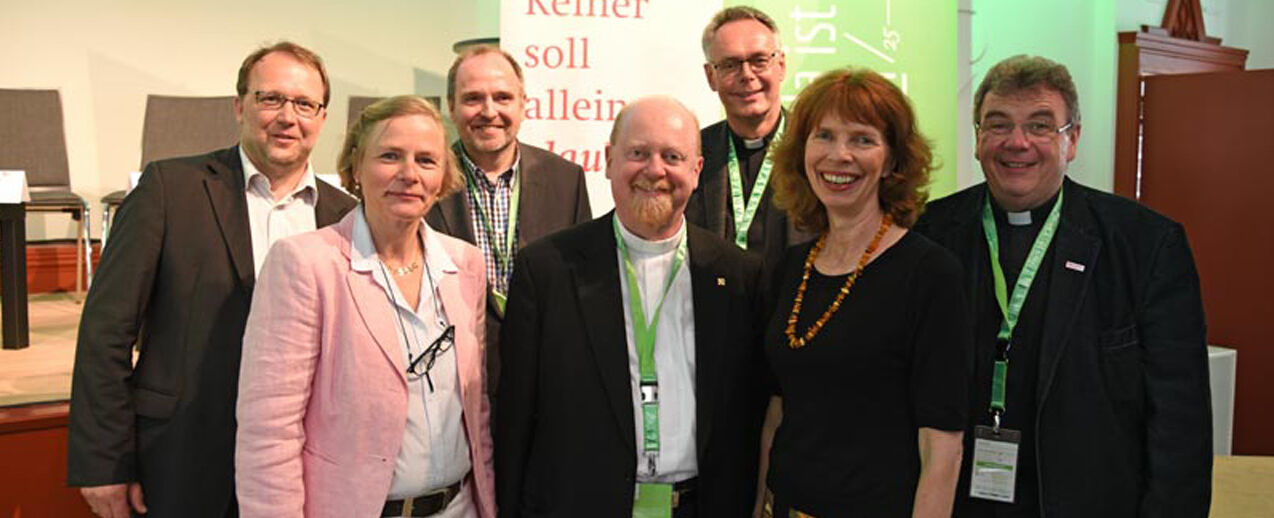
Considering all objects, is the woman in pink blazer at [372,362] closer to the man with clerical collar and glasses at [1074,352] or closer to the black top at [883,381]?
the black top at [883,381]

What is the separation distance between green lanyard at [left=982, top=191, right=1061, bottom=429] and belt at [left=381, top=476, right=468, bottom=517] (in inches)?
45.3

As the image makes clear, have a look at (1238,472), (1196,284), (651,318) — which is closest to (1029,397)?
(1196,284)

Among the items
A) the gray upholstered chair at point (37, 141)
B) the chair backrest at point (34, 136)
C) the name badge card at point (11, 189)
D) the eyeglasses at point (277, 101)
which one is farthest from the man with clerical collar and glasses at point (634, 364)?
the chair backrest at point (34, 136)

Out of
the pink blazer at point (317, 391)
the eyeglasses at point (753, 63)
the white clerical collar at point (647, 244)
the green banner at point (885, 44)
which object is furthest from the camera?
the green banner at point (885, 44)

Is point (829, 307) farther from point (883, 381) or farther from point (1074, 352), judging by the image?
point (1074, 352)

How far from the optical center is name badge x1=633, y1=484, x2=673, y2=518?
82.3 inches

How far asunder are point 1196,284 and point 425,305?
62.8 inches

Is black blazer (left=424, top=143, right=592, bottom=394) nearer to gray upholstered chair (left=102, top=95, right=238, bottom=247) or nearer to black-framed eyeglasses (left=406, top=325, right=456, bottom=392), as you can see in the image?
black-framed eyeglasses (left=406, top=325, right=456, bottom=392)

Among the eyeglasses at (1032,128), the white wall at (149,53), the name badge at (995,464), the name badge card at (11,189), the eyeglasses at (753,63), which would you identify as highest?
the white wall at (149,53)

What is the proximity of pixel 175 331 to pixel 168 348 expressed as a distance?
0.14 ft

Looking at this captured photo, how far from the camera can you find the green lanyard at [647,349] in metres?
2.09

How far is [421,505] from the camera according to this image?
2.03 meters

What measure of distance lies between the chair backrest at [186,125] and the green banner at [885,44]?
4.22m

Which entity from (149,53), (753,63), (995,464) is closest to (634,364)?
(995,464)
